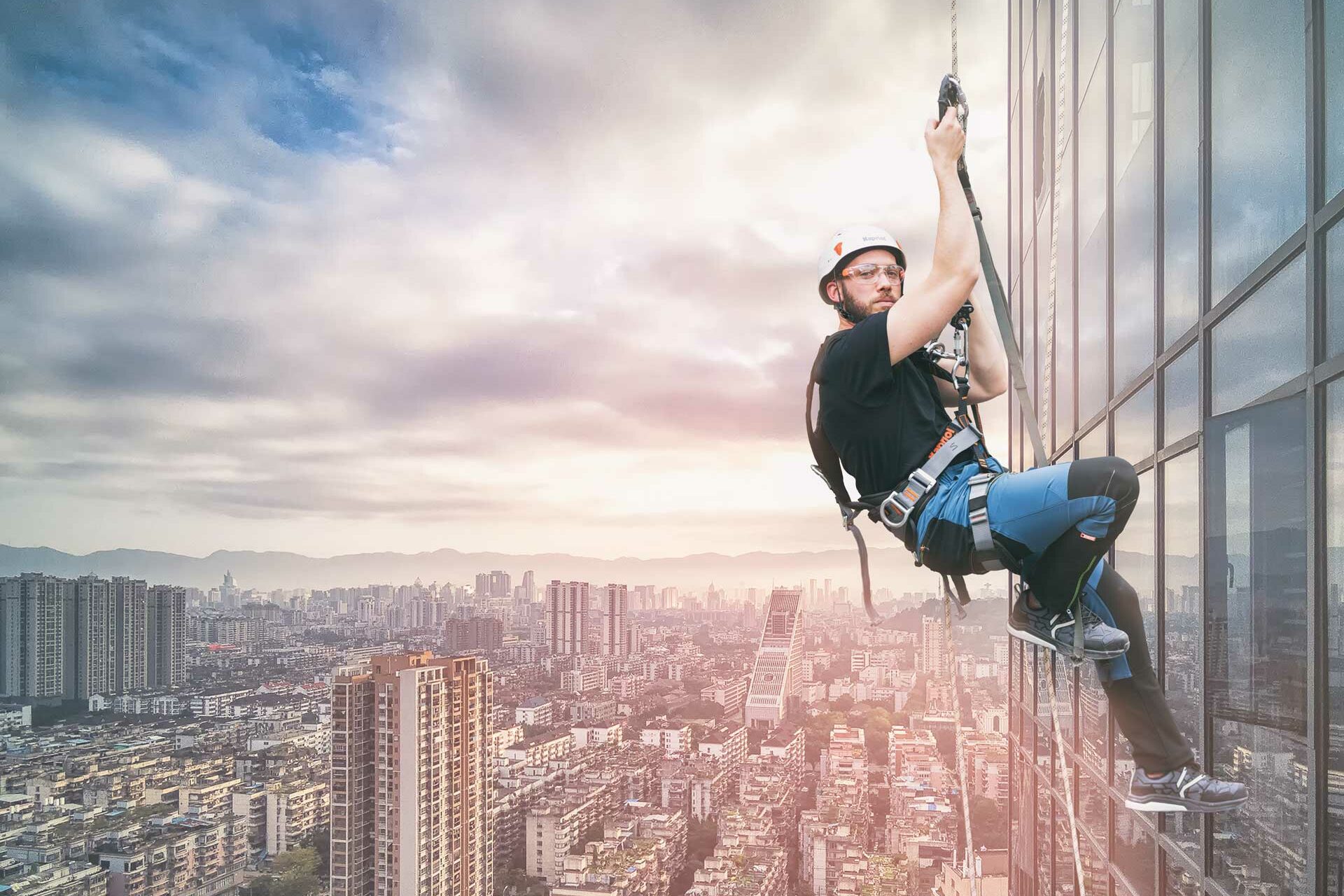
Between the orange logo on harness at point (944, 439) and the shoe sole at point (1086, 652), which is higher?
the orange logo on harness at point (944, 439)

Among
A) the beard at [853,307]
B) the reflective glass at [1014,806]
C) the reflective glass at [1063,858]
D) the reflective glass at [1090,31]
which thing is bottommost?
the reflective glass at [1014,806]

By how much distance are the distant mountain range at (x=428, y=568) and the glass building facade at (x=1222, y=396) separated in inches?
2577

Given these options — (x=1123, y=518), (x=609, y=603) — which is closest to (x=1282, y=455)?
(x=1123, y=518)

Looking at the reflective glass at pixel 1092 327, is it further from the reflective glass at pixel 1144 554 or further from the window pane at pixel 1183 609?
the window pane at pixel 1183 609

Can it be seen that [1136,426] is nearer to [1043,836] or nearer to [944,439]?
[944,439]

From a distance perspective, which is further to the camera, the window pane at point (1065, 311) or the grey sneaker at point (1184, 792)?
the window pane at point (1065, 311)

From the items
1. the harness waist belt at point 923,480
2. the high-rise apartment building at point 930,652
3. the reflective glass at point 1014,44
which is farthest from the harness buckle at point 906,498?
the high-rise apartment building at point 930,652

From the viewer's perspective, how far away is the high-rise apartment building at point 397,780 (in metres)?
27.5

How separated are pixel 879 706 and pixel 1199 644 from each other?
5152cm

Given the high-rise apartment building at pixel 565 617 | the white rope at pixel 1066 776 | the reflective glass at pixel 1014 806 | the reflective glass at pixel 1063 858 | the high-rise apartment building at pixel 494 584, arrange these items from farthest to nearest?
1. the high-rise apartment building at pixel 494 584
2. the high-rise apartment building at pixel 565 617
3. the reflective glass at pixel 1014 806
4. the reflective glass at pixel 1063 858
5. the white rope at pixel 1066 776

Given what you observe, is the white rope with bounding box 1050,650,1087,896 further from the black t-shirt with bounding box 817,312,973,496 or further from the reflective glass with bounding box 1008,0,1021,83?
the reflective glass with bounding box 1008,0,1021,83

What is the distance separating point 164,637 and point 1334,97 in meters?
65.4

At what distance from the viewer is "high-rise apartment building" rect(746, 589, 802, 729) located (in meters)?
53.6

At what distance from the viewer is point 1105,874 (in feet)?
15.1
